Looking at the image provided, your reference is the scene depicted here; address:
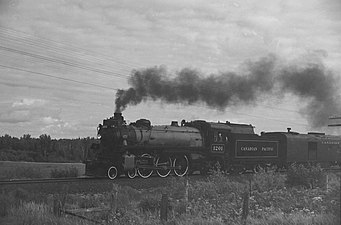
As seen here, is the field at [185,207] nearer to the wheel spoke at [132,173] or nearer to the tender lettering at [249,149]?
the wheel spoke at [132,173]

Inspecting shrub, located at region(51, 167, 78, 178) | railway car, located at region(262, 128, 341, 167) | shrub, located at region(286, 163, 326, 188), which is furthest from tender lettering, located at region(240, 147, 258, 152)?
shrub, located at region(51, 167, 78, 178)

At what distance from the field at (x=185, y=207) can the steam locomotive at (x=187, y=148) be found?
5.59 metres

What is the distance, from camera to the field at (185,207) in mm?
9500

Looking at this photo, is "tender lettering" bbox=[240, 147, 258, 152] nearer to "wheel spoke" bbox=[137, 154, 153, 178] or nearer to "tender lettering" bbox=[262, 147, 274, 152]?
"tender lettering" bbox=[262, 147, 274, 152]

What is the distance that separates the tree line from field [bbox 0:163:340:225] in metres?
28.4

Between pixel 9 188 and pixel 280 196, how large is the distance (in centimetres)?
893

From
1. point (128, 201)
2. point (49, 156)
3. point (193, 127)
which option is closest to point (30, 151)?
point (49, 156)

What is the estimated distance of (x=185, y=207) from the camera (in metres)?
11.8

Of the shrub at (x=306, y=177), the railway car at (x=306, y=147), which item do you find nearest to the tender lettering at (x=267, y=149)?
the railway car at (x=306, y=147)

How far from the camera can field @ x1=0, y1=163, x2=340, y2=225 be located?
374 inches

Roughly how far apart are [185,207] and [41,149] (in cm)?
4003

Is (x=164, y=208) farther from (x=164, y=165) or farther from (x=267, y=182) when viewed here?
(x=164, y=165)

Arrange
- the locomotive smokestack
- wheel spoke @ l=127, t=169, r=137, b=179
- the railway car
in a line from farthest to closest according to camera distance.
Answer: the railway car → the locomotive smokestack → wheel spoke @ l=127, t=169, r=137, b=179

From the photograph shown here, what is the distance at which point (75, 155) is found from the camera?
46.1 metres
